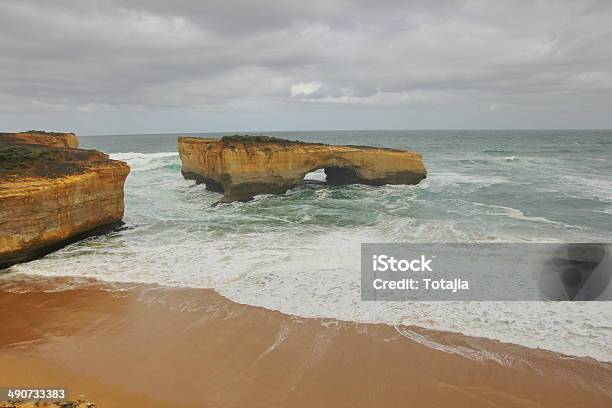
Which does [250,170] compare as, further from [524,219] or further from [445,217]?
[524,219]

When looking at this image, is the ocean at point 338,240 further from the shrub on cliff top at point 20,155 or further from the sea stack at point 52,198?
the shrub on cliff top at point 20,155

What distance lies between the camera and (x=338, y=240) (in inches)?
494

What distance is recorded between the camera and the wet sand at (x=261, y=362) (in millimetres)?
5590

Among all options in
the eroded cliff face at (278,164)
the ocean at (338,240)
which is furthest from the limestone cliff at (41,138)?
the eroded cliff face at (278,164)

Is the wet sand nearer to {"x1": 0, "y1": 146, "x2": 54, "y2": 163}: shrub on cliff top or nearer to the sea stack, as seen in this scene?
the sea stack

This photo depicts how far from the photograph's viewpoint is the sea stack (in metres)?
10.2

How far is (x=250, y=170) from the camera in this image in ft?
63.8

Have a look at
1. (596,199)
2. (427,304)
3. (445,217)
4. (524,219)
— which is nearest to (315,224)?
(445,217)

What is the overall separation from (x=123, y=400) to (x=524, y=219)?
586 inches

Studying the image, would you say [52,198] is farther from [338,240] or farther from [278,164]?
[278,164]

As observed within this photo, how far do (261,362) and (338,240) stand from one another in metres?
6.62

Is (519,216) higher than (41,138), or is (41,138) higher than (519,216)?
(41,138)

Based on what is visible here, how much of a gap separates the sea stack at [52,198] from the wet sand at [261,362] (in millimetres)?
2852

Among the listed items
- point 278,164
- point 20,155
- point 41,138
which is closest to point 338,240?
point 278,164
